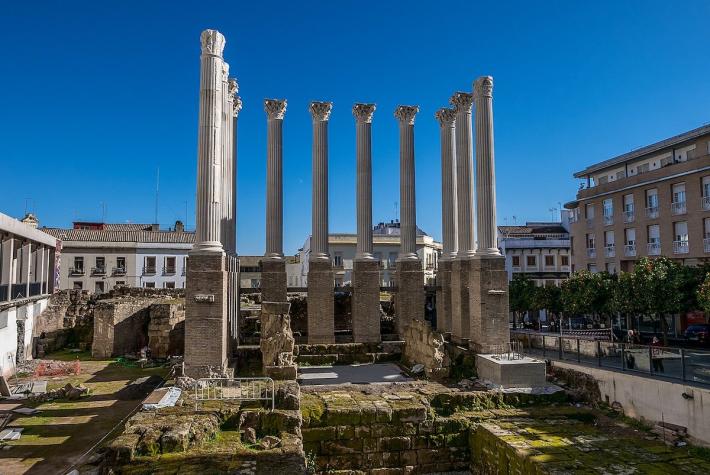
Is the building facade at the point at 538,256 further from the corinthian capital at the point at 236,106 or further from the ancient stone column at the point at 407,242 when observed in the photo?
the corinthian capital at the point at 236,106

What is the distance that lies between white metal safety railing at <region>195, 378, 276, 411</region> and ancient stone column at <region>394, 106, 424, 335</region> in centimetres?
941

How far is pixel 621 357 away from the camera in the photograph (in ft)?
51.1

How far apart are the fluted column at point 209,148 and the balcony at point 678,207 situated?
86.0 feet

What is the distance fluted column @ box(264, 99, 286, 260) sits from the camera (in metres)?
23.1

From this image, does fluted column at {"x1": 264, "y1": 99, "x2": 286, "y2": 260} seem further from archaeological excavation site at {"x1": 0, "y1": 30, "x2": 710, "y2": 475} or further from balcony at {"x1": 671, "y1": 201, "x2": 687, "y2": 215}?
balcony at {"x1": 671, "y1": 201, "x2": 687, "y2": 215}

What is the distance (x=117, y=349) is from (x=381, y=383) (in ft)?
47.1

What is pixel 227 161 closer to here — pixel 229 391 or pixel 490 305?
pixel 229 391

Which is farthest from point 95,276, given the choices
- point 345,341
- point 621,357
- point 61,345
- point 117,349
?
point 621,357

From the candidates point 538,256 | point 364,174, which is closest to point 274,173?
point 364,174

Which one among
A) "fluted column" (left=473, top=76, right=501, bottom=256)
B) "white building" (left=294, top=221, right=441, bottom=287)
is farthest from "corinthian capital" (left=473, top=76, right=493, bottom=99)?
"white building" (left=294, top=221, right=441, bottom=287)

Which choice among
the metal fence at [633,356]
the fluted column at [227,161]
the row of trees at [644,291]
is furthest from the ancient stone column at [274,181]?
the row of trees at [644,291]

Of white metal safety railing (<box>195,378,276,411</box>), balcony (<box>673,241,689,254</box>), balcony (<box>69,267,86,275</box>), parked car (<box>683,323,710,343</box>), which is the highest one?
balcony (<box>673,241,689,254</box>)

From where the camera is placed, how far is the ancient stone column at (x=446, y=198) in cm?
2461

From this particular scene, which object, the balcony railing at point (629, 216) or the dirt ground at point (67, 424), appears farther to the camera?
the balcony railing at point (629, 216)
